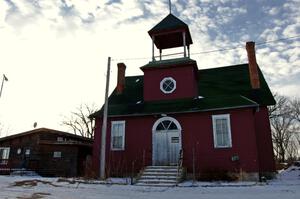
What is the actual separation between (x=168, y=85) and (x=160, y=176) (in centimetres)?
687

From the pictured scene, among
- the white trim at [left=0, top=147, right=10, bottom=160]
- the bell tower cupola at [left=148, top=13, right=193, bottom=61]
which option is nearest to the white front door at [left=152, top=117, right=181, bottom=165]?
the bell tower cupola at [left=148, top=13, right=193, bottom=61]

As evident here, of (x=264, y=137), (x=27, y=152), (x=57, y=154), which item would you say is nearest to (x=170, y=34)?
(x=264, y=137)

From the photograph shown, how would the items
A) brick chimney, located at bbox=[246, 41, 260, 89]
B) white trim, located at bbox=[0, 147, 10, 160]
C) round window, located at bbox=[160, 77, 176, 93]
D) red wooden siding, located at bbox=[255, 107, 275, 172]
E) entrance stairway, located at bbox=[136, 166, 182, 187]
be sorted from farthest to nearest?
white trim, located at bbox=[0, 147, 10, 160]
brick chimney, located at bbox=[246, 41, 260, 89]
round window, located at bbox=[160, 77, 176, 93]
red wooden siding, located at bbox=[255, 107, 275, 172]
entrance stairway, located at bbox=[136, 166, 182, 187]

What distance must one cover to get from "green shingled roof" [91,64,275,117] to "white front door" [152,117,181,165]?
90 cm

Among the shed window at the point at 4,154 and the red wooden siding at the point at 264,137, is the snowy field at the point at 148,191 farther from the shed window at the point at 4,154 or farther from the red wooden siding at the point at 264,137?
the shed window at the point at 4,154

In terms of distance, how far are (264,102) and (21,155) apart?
22142 millimetres

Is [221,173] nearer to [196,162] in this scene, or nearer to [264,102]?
[196,162]

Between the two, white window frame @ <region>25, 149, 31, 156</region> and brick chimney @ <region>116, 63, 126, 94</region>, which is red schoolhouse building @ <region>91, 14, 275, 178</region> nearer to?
brick chimney @ <region>116, 63, 126, 94</region>

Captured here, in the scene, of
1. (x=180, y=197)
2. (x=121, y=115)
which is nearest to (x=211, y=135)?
(x=121, y=115)

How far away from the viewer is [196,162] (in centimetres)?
1659

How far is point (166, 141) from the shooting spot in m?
17.5

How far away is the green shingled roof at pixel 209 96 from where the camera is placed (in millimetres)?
17125

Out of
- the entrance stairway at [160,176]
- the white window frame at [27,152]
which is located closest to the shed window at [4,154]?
the white window frame at [27,152]

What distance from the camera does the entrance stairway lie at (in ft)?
46.0
